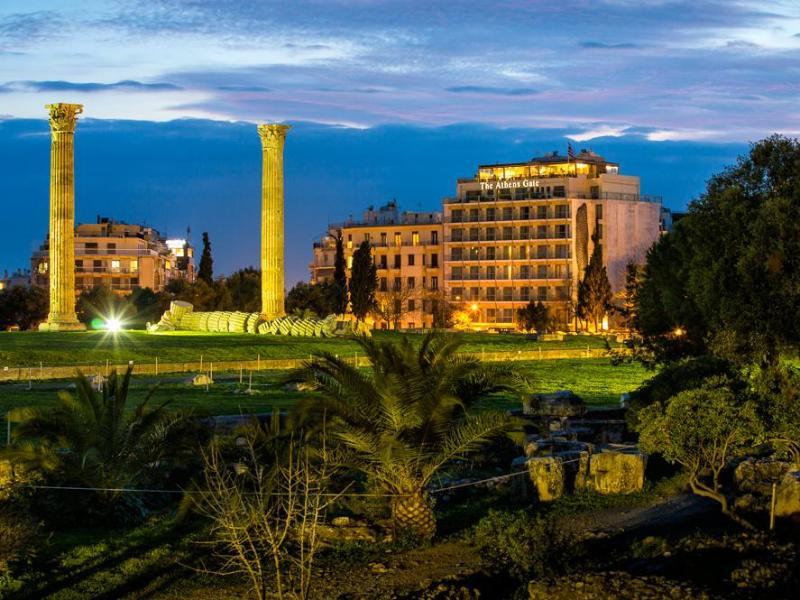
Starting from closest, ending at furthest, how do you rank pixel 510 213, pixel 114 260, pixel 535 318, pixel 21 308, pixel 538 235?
pixel 535 318
pixel 21 308
pixel 538 235
pixel 510 213
pixel 114 260

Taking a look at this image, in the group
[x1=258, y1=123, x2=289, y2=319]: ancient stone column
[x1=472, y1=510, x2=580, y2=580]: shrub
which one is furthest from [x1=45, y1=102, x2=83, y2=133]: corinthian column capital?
[x1=472, y1=510, x2=580, y2=580]: shrub

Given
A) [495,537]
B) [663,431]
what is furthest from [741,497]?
[495,537]

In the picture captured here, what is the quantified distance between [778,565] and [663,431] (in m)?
4.74

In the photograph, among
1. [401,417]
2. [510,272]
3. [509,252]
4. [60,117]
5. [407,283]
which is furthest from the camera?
[407,283]

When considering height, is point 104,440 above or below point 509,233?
below

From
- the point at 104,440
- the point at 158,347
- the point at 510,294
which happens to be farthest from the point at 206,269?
the point at 104,440

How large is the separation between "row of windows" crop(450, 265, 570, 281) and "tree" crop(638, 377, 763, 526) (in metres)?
83.7

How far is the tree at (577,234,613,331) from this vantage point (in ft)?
296

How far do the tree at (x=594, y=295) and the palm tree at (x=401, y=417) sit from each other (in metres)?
72.2

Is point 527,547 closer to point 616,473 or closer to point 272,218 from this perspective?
point 616,473

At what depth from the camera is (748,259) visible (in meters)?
24.8

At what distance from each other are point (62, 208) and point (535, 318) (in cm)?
3895

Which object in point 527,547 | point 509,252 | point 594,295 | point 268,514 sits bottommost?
point 527,547

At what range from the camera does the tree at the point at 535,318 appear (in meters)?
91.1
